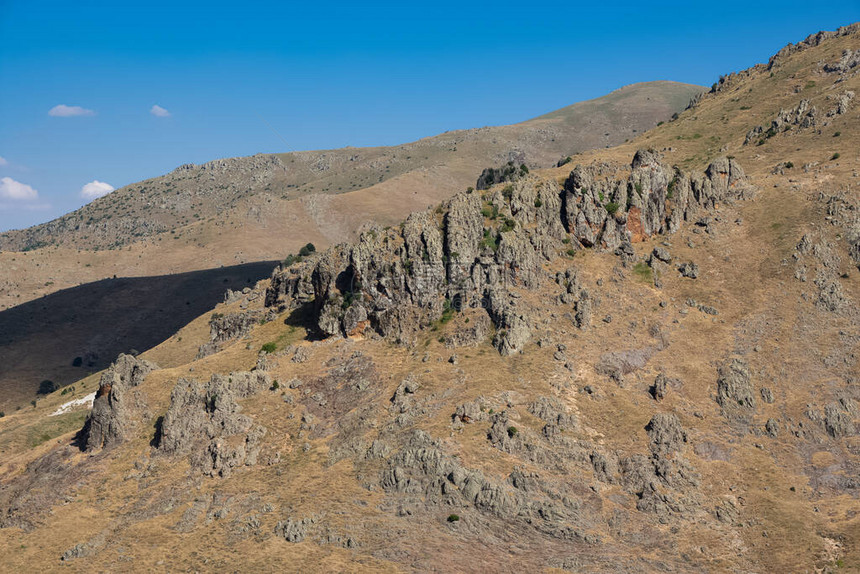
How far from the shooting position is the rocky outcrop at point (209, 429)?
207 feet

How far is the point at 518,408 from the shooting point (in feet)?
209

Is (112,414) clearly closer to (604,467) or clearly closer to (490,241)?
(490,241)

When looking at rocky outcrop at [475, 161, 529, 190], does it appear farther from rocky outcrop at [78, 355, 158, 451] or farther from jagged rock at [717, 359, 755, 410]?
rocky outcrop at [78, 355, 158, 451]

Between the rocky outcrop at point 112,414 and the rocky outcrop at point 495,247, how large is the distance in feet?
76.7

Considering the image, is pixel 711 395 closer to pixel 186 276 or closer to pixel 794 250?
pixel 794 250

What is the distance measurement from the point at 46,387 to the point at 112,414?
79.5 m

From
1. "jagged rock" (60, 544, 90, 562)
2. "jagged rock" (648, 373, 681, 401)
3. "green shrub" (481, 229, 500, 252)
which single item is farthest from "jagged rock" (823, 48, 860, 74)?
"jagged rock" (60, 544, 90, 562)

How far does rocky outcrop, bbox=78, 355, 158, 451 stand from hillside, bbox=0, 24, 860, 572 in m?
0.25

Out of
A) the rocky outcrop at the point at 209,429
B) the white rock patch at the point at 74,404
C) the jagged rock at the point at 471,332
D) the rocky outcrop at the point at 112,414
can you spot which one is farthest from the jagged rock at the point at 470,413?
the white rock patch at the point at 74,404

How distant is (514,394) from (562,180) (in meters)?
40.2

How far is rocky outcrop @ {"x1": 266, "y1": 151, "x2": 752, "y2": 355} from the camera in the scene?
75188mm

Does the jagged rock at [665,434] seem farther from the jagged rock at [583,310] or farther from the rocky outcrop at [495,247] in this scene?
the rocky outcrop at [495,247]

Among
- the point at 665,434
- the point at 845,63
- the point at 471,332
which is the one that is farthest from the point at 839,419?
the point at 845,63

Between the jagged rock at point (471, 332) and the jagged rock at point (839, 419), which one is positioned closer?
the jagged rock at point (839, 419)
